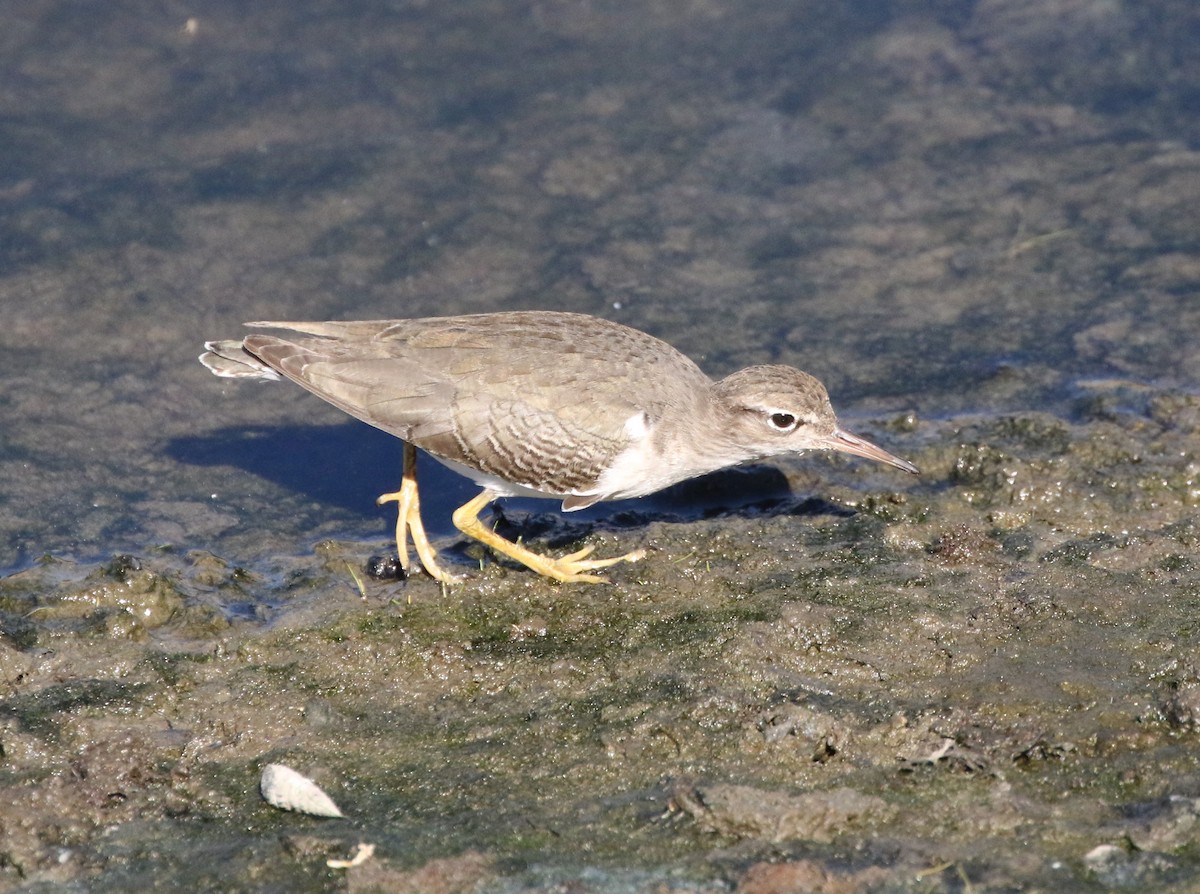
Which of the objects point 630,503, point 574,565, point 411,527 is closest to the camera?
point 574,565

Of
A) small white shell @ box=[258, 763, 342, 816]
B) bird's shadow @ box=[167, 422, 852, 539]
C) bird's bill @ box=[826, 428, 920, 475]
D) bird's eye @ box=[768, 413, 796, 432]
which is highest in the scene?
bird's eye @ box=[768, 413, 796, 432]

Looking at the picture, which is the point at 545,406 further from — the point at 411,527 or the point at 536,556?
the point at 411,527

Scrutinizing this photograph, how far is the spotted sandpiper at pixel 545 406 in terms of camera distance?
641 centimetres

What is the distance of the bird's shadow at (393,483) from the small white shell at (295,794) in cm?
279

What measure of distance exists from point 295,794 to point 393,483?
3584mm

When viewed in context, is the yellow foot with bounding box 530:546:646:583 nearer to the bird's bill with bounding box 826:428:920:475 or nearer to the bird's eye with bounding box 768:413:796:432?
the bird's eye with bounding box 768:413:796:432

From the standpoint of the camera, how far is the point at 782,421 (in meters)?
6.74

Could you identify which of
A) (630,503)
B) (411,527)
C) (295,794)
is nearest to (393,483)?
(411,527)

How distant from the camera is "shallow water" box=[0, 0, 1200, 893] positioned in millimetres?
4348

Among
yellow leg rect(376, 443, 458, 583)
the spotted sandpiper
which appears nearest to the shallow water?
yellow leg rect(376, 443, 458, 583)

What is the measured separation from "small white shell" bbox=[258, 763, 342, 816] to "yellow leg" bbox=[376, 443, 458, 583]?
1827 mm

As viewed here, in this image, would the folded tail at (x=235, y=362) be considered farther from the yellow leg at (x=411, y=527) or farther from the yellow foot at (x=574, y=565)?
the yellow foot at (x=574, y=565)

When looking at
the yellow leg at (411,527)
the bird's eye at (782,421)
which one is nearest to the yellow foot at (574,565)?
the yellow leg at (411,527)

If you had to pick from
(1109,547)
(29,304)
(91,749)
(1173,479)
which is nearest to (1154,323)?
(1173,479)
